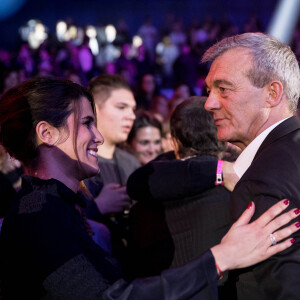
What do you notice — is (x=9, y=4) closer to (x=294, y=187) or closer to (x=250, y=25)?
(x=250, y=25)

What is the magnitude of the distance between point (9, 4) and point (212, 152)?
18.0 metres

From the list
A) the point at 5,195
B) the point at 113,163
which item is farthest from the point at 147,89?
the point at 5,195

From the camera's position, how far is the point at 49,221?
58.9 inches

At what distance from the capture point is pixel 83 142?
1.81 meters

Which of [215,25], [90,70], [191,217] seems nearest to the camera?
[191,217]

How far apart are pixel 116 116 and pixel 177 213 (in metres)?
1.36

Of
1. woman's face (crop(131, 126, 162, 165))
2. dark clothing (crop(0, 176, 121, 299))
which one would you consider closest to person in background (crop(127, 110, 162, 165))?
woman's face (crop(131, 126, 162, 165))

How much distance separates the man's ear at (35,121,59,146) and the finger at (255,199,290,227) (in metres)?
0.78

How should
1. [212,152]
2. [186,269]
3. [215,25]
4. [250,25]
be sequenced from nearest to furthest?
[186,269] → [212,152] → [250,25] → [215,25]

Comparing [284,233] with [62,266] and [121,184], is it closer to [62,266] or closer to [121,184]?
[62,266]

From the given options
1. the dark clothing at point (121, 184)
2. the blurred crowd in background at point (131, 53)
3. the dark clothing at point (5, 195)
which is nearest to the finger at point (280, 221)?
the dark clothing at point (121, 184)

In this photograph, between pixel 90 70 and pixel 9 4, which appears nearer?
pixel 90 70

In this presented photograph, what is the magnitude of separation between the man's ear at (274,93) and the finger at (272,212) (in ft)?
1.53

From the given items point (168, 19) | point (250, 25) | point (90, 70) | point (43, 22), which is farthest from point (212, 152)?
point (43, 22)
